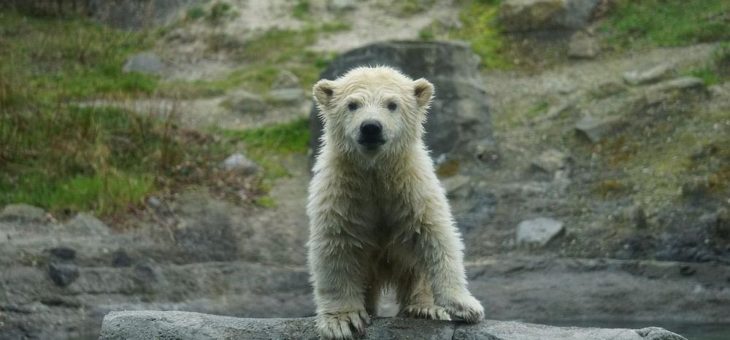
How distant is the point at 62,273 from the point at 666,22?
29.8 ft

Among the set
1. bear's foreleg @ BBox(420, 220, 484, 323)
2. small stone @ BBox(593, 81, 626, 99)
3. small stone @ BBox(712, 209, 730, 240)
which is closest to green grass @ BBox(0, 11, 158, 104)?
small stone @ BBox(593, 81, 626, 99)

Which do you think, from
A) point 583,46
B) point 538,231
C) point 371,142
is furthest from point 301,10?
point 371,142

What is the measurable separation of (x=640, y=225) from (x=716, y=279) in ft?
4.02

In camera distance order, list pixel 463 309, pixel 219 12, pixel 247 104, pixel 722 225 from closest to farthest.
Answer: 1. pixel 463 309
2. pixel 722 225
3. pixel 247 104
4. pixel 219 12

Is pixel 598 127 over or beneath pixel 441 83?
beneath

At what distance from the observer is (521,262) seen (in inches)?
429

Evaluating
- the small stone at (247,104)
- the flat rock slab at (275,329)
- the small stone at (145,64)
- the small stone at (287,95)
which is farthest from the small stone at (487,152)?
the flat rock slab at (275,329)

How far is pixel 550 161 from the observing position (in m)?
12.9

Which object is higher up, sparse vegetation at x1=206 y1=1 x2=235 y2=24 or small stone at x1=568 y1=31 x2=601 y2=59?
small stone at x1=568 y1=31 x2=601 y2=59

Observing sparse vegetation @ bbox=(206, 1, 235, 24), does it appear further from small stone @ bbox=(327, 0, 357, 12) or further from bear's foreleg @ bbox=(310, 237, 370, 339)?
bear's foreleg @ bbox=(310, 237, 370, 339)

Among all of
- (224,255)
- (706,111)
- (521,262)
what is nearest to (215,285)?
(224,255)

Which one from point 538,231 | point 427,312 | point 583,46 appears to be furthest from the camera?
point 583,46

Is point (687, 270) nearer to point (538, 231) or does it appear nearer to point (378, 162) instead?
point (538, 231)

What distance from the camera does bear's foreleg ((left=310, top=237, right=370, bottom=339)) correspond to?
6.14m
